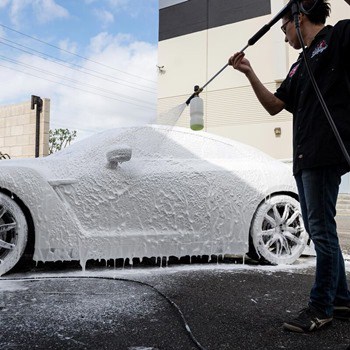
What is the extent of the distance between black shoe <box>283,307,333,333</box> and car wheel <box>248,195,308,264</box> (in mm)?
1560

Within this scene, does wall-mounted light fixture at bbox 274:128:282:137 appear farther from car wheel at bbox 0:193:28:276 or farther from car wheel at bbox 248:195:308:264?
car wheel at bbox 0:193:28:276

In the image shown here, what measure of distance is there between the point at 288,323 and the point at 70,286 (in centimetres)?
149

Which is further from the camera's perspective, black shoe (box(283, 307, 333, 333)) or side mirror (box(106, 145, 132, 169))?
side mirror (box(106, 145, 132, 169))

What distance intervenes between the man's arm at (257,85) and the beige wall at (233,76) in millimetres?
10924

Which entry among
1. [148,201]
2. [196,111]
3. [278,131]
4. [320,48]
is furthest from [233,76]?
[320,48]

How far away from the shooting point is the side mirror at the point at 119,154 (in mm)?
3199

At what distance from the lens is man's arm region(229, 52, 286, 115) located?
2.26 metres

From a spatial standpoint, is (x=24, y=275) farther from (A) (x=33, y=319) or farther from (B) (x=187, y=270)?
(B) (x=187, y=270)

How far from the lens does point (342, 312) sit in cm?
216

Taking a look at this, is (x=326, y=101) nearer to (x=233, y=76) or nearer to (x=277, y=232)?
(x=277, y=232)

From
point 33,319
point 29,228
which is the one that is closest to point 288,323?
point 33,319

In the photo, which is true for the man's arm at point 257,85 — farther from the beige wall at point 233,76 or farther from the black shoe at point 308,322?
the beige wall at point 233,76

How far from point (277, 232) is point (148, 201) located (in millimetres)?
1230

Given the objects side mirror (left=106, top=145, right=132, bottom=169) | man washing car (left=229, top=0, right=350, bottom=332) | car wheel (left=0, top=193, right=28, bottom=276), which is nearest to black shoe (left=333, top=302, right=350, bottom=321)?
man washing car (left=229, top=0, right=350, bottom=332)
